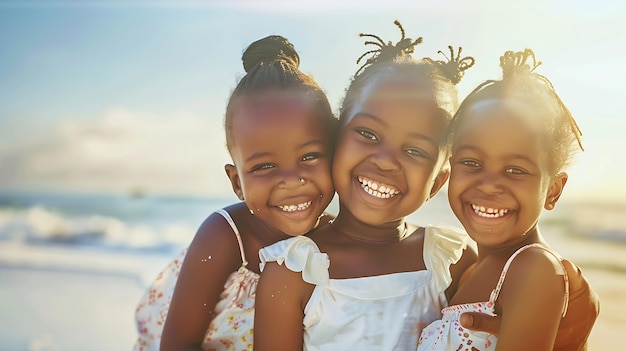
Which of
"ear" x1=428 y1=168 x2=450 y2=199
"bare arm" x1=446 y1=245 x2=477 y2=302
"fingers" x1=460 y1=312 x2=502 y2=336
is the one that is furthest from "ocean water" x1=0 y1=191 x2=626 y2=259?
"fingers" x1=460 y1=312 x2=502 y2=336

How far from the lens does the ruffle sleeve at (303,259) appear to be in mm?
2385

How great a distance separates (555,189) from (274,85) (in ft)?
3.52

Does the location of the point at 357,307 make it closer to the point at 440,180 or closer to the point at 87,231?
the point at 440,180

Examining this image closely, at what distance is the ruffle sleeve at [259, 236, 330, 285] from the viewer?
2.38m

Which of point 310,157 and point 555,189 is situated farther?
point 310,157

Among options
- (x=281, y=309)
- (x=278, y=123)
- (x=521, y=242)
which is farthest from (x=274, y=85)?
(x=521, y=242)

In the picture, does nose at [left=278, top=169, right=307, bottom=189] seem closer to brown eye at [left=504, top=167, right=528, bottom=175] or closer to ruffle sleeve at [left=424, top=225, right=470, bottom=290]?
ruffle sleeve at [left=424, top=225, right=470, bottom=290]

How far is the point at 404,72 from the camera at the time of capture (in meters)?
2.54

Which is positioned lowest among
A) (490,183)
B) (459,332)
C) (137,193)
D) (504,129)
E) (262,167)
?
(459,332)

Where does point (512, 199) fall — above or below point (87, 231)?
below

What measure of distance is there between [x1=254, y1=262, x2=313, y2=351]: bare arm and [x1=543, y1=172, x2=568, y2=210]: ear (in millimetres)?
868

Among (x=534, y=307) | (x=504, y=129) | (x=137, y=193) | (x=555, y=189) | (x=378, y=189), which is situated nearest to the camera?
(x=534, y=307)

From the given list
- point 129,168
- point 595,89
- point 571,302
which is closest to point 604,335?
point 595,89

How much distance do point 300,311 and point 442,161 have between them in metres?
0.76
